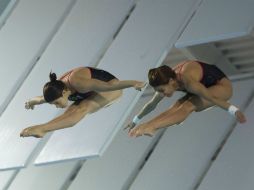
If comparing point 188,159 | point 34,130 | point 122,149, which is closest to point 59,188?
point 122,149

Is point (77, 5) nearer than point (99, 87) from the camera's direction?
No

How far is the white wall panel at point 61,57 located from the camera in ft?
32.4

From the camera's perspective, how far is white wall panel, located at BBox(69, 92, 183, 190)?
12305 millimetres

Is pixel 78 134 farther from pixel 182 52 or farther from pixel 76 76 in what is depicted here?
pixel 182 52

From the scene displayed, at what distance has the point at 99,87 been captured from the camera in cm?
855

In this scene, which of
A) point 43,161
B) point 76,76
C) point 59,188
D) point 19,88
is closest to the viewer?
point 76,76

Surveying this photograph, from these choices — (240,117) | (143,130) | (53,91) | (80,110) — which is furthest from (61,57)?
(240,117)

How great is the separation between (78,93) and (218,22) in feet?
5.50

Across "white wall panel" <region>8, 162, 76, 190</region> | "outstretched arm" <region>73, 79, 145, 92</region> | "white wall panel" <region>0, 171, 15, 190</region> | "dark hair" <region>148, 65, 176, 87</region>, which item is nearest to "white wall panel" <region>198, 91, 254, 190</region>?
"white wall panel" <region>8, 162, 76, 190</region>

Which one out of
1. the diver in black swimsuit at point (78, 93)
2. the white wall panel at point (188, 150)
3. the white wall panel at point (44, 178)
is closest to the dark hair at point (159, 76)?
the diver in black swimsuit at point (78, 93)

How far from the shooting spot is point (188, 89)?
790 cm

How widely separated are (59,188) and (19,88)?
225 centimetres

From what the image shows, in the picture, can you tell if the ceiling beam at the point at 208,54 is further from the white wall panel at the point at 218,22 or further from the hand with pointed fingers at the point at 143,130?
the hand with pointed fingers at the point at 143,130

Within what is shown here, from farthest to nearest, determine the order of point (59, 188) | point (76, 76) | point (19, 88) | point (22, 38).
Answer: point (59, 188) → point (22, 38) → point (19, 88) → point (76, 76)
